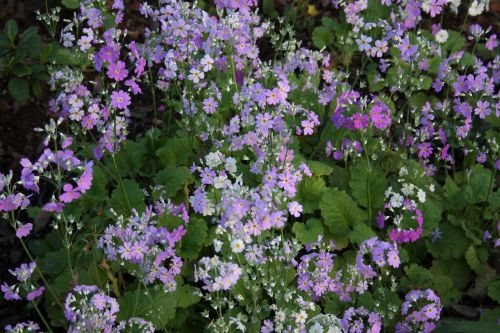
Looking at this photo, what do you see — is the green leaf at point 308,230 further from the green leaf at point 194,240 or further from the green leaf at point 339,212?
the green leaf at point 194,240

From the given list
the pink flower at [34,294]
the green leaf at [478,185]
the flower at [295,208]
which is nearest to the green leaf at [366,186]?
the green leaf at [478,185]

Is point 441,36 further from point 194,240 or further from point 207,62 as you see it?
point 194,240

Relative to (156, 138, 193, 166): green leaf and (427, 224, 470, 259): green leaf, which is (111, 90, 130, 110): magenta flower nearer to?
(156, 138, 193, 166): green leaf

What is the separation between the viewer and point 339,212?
4.11m

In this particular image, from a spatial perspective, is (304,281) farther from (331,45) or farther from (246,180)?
(331,45)

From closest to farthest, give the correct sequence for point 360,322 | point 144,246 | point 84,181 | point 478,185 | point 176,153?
1. point 84,181
2. point 144,246
3. point 360,322
4. point 478,185
5. point 176,153

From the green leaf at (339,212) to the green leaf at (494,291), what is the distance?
82 cm

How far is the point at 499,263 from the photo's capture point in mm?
4289

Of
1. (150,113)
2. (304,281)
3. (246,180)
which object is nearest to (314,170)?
(246,180)

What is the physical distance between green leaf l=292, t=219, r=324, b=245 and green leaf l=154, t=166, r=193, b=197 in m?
0.71

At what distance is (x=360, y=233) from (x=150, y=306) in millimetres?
1236

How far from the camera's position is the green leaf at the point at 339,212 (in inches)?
161

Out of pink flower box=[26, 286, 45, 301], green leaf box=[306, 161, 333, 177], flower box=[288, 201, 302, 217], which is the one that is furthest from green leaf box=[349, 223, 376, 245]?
pink flower box=[26, 286, 45, 301]

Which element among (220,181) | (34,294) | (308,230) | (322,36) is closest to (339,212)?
(308,230)
